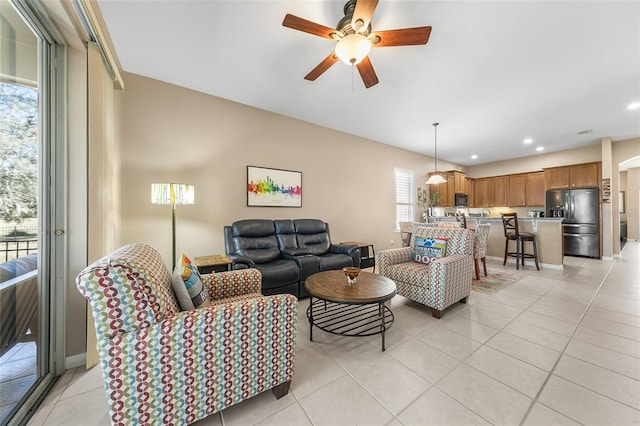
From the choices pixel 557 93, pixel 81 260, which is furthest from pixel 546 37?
pixel 81 260

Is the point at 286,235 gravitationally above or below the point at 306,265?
above

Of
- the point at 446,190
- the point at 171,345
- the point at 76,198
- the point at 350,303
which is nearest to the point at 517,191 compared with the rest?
the point at 446,190

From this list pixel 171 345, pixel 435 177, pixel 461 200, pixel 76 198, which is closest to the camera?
pixel 171 345

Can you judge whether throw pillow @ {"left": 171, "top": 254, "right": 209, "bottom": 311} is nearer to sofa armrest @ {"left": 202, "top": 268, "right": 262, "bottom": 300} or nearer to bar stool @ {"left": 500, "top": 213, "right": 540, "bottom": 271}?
sofa armrest @ {"left": 202, "top": 268, "right": 262, "bottom": 300}

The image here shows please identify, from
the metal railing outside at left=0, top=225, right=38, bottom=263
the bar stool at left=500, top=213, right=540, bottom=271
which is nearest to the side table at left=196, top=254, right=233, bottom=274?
the metal railing outside at left=0, top=225, right=38, bottom=263

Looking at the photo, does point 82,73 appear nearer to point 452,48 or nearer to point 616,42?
point 452,48

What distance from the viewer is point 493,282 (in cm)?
367

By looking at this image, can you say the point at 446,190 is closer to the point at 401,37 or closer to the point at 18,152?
the point at 401,37

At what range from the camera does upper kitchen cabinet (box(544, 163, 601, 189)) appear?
220 inches

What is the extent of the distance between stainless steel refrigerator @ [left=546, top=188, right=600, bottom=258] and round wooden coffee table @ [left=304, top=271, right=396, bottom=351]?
592 centimetres

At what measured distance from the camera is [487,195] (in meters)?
7.56

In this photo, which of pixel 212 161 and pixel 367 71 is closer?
pixel 367 71

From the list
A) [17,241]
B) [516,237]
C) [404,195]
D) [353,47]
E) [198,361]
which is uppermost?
[353,47]

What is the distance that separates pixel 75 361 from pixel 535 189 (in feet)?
30.8
